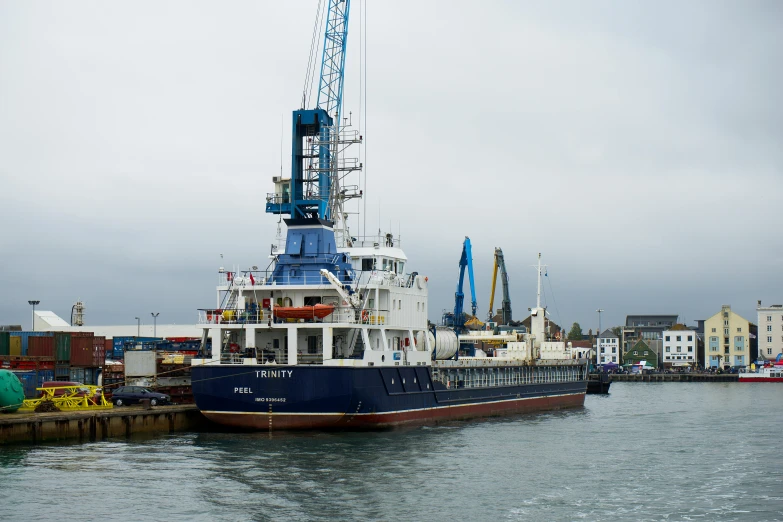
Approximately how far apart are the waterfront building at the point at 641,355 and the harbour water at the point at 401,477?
111 meters

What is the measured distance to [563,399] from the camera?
6309 centimetres

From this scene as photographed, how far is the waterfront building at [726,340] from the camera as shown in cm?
14488

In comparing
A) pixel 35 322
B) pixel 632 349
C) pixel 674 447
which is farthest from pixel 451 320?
pixel 632 349

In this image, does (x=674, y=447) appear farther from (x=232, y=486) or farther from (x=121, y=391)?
(x=121, y=391)

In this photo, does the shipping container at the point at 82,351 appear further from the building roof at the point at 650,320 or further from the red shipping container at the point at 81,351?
the building roof at the point at 650,320

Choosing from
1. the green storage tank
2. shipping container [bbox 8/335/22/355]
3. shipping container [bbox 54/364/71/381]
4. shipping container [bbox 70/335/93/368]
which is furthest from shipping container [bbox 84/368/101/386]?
the green storage tank

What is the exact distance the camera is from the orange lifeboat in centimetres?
3789

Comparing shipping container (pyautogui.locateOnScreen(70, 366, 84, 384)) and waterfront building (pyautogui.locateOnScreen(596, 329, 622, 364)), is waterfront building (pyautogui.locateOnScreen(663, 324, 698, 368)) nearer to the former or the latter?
waterfront building (pyautogui.locateOnScreen(596, 329, 622, 364))

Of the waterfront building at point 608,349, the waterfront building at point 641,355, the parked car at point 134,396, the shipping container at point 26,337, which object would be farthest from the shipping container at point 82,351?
the waterfront building at point 608,349

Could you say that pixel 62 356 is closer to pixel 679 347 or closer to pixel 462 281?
pixel 462 281

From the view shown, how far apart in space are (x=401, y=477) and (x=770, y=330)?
128718mm

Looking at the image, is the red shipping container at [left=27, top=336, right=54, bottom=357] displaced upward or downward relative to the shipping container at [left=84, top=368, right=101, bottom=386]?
upward

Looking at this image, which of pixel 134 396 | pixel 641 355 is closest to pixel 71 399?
pixel 134 396

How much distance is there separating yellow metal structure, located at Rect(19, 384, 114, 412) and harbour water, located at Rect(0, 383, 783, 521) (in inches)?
162
